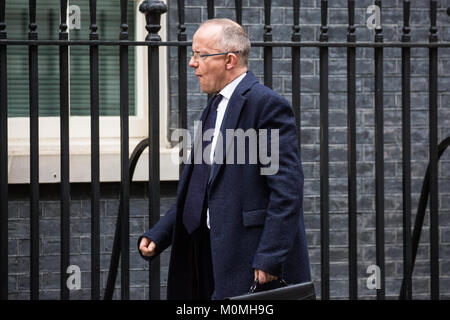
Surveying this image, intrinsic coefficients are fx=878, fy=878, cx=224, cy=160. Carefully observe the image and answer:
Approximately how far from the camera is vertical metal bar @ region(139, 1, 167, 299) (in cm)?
392

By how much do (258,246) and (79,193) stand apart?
2.41 meters

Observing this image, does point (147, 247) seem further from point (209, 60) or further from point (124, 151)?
point (209, 60)

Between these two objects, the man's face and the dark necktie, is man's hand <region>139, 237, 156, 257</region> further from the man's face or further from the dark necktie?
the man's face

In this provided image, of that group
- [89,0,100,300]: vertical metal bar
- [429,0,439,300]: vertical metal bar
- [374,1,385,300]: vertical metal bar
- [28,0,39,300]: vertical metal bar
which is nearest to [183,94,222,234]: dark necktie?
[89,0,100,300]: vertical metal bar

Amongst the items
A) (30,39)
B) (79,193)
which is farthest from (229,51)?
(79,193)

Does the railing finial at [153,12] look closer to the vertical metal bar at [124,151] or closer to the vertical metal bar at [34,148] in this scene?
the vertical metal bar at [124,151]

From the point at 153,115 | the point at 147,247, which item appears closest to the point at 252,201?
the point at 147,247

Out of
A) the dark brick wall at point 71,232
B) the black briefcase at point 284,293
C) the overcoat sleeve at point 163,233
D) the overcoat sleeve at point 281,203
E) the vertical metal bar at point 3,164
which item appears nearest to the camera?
the black briefcase at point 284,293

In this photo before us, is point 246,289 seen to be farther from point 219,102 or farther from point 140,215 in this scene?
point 140,215

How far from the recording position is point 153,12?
3.93m

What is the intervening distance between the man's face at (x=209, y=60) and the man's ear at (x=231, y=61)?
0.5 inches

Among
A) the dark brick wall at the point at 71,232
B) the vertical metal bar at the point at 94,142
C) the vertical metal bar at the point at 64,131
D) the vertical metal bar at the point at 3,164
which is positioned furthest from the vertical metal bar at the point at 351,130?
the dark brick wall at the point at 71,232

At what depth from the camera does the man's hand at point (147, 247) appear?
3543 millimetres

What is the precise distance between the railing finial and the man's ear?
2.15 ft
